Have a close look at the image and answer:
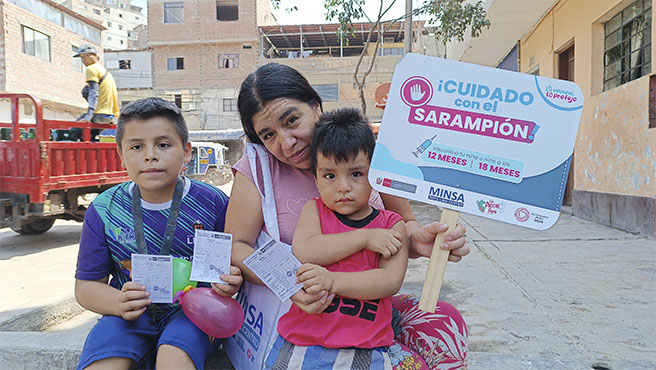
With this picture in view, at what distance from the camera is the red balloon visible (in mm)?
1470

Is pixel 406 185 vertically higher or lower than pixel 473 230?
higher

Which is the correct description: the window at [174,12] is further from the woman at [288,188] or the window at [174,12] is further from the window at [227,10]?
the woman at [288,188]

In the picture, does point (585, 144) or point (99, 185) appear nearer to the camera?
point (99, 185)

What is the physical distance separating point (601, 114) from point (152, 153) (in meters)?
6.56

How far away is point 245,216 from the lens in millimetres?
1589

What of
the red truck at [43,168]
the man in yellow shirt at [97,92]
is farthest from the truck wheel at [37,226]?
the man in yellow shirt at [97,92]

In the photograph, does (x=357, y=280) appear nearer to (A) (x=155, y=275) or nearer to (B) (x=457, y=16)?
(A) (x=155, y=275)

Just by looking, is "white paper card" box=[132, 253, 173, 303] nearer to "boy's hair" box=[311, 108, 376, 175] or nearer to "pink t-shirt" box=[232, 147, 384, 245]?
"pink t-shirt" box=[232, 147, 384, 245]

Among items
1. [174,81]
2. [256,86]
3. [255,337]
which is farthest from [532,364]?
[174,81]

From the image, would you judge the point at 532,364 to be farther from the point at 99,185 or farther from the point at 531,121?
the point at 99,185

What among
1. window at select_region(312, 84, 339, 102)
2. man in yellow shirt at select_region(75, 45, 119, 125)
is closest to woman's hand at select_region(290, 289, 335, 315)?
man in yellow shirt at select_region(75, 45, 119, 125)

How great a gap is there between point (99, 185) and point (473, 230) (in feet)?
16.8

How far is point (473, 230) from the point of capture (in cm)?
659

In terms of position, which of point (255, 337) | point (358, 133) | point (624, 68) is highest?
point (624, 68)
